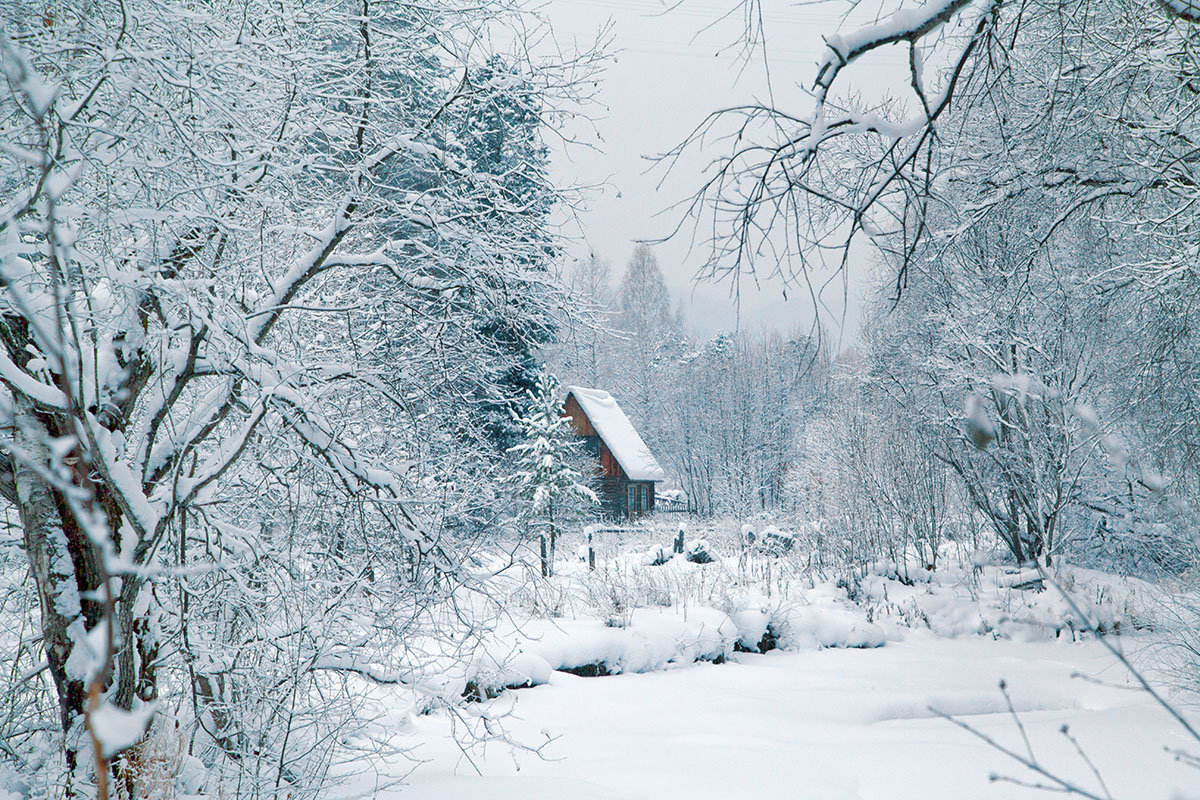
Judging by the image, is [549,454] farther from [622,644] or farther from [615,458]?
[622,644]

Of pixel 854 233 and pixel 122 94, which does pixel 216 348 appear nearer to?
pixel 122 94

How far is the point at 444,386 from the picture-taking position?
4.53 m

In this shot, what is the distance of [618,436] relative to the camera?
28.2 m

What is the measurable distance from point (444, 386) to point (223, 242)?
1604 mm

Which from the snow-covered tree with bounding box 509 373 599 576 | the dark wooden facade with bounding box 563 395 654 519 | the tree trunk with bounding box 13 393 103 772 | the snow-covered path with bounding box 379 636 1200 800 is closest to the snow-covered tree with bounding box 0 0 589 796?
the tree trunk with bounding box 13 393 103 772

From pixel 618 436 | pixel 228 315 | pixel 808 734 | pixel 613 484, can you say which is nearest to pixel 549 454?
pixel 618 436

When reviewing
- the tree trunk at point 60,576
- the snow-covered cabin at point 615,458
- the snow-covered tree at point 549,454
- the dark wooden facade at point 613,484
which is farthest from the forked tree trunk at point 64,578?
the dark wooden facade at point 613,484

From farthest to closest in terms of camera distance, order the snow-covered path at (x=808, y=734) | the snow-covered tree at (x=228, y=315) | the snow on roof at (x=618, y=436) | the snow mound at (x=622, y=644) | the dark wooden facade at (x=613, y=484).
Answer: the dark wooden facade at (x=613, y=484), the snow on roof at (x=618, y=436), the snow mound at (x=622, y=644), the snow-covered path at (x=808, y=734), the snow-covered tree at (x=228, y=315)

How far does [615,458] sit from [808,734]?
21.7 meters

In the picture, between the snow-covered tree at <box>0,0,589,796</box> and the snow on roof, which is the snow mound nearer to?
the snow-covered tree at <box>0,0,589,796</box>

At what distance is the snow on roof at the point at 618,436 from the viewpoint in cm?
2730

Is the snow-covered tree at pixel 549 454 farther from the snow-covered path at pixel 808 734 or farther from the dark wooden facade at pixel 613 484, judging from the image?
the snow-covered path at pixel 808 734

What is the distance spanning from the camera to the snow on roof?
2730cm

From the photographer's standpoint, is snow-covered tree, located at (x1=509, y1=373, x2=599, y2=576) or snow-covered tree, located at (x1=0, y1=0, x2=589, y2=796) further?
snow-covered tree, located at (x1=509, y1=373, x2=599, y2=576)
